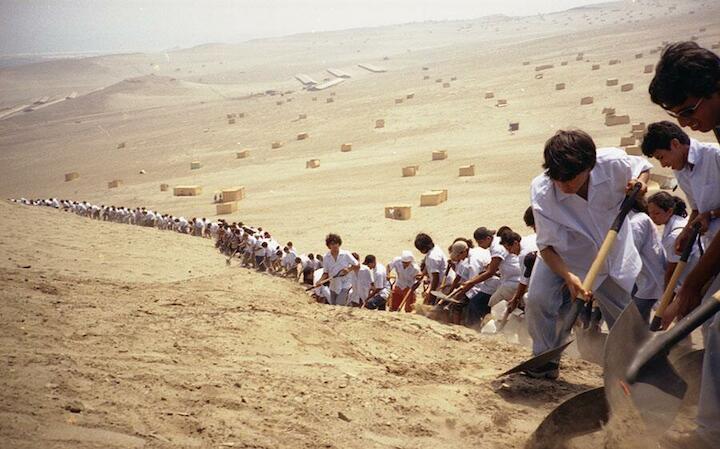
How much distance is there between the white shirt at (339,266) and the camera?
8.55 metres

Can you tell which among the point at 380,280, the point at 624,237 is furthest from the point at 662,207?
the point at 380,280

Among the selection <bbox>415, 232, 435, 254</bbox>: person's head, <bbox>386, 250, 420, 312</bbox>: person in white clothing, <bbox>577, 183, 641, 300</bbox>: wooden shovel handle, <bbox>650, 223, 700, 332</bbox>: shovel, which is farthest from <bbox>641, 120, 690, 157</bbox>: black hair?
<bbox>386, 250, 420, 312</bbox>: person in white clothing

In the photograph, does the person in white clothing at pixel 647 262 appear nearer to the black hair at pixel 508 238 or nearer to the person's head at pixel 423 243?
the black hair at pixel 508 238

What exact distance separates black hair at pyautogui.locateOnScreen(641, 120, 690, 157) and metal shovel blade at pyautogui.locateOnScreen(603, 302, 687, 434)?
1.44 metres

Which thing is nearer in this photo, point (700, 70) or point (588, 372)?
point (700, 70)

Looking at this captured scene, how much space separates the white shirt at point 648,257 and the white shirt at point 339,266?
13.8 ft

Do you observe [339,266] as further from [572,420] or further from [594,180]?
[572,420]

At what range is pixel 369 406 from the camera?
3502 mm

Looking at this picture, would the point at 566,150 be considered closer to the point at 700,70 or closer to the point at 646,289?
the point at 700,70

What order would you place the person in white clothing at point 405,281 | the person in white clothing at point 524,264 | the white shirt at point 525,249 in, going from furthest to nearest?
the person in white clothing at point 405,281 → the white shirt at point 525,249 → the person in white clothing at point 524,264

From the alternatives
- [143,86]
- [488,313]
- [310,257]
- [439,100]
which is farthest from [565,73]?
[143,86]

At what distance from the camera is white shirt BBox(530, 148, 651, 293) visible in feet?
12.7

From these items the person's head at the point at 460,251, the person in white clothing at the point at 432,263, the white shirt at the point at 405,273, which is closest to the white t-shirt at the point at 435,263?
the person in white clothing at the point at 432,263

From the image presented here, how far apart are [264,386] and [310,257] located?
6682mm
